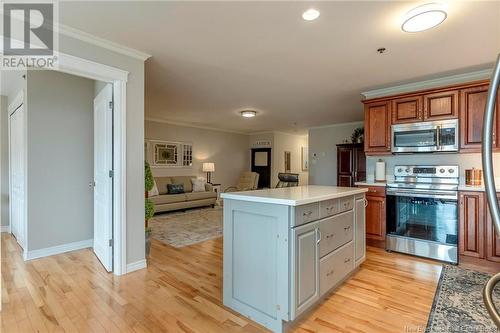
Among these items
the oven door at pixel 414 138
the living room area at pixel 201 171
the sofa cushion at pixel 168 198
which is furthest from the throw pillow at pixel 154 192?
the oven door at pixel 414 138

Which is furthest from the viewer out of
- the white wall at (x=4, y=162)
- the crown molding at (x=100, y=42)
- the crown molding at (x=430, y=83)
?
the white wall at (x=4, y=162)

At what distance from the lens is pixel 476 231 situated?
3082mm

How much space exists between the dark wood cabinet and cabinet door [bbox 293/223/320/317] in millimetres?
4724

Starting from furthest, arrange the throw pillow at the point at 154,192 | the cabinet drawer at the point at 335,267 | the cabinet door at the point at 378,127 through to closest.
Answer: the throw pillow at the point at 154,192 → the cabinet door at the point at 378,127 → the cabinet drawer at the point at 335,267

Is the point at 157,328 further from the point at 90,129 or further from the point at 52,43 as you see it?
the point at 90,129

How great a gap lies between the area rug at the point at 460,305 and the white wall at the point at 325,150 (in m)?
5.04

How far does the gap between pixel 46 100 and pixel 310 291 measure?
3.81m

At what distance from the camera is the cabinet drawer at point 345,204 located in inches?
98.8

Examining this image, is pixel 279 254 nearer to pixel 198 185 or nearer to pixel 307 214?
pixel 307 214

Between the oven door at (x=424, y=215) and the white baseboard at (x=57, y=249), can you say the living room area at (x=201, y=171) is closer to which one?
the white baseboard at (x=57, y=249)

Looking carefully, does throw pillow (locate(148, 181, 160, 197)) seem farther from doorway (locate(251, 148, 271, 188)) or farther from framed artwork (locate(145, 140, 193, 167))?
doorway (locate(251, 148, 271, 188))

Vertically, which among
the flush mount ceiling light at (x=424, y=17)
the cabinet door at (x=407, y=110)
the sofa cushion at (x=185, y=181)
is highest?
the flush mount ceiling light at (x=424, y=17)

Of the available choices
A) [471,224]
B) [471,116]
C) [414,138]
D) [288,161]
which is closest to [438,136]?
[414,138]

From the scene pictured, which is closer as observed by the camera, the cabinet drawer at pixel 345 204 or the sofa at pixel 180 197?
the cabinet drawer at pixel 345 204
